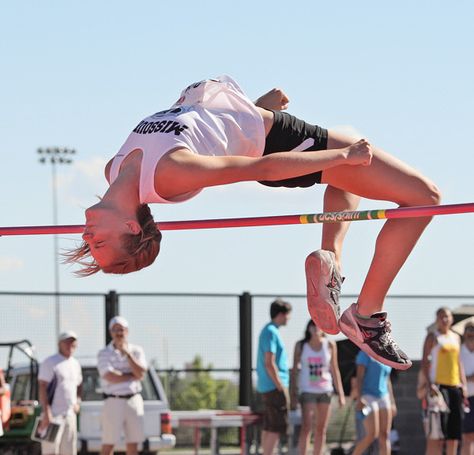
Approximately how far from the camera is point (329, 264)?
6484 mm

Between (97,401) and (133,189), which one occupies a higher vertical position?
(133,189)

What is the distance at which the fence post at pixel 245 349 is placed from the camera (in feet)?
49.1

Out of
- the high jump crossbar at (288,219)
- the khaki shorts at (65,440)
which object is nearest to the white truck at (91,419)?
the khaki shorts at (65,440)

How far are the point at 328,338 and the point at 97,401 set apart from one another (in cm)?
248

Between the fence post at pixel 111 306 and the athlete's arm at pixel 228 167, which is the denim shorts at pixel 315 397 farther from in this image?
the athlete's arm at pixel 228 167

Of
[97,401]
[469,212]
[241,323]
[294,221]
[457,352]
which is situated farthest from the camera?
[241,323]

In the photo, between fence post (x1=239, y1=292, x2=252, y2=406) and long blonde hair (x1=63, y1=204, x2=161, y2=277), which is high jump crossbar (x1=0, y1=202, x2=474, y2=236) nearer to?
long blonde hair (x1=63, y1=204, x2=161, y2=277)

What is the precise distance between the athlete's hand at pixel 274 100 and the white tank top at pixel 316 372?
5775 mm

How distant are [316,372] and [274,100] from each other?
5871mm

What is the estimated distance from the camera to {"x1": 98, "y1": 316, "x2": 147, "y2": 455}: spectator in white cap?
38.8 feet

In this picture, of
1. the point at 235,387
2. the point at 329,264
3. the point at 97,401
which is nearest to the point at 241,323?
the point at 235,387

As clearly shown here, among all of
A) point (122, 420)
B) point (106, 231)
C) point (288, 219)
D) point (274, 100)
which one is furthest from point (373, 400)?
point (106, 231)

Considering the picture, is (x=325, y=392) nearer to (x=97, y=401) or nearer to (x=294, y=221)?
(x=97, y=401)

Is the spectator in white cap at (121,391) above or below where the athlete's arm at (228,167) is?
below
